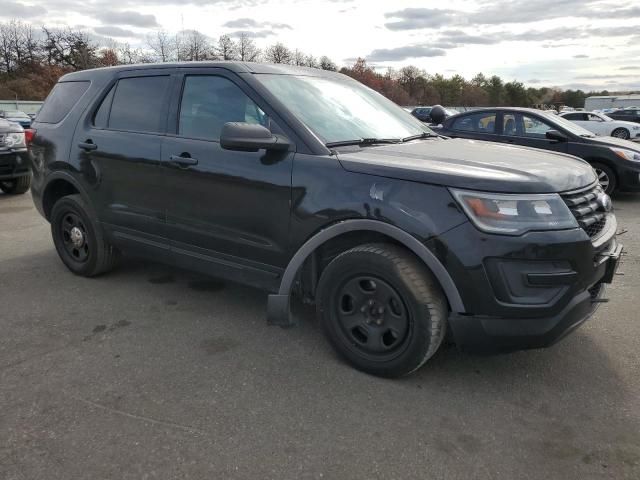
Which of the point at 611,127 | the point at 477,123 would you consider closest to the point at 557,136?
the point at 477,123

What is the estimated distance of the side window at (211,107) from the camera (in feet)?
11.3

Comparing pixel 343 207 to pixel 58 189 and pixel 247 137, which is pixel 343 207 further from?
pixel 58 189

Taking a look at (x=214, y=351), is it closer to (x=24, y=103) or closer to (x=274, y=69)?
(x=274, y=69)

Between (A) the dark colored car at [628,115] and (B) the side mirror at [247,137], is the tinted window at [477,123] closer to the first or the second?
(B) the side mirror at [247,137]

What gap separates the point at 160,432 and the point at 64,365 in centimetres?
102

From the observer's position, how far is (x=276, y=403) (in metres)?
2.79

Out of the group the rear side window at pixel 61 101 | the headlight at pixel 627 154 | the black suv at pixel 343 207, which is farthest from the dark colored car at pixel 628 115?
the rear side window at pixel 61 101

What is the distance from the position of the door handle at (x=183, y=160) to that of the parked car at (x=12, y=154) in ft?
20.0

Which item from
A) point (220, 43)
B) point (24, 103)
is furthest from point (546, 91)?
point (24, 103)

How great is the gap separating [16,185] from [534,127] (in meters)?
8.85

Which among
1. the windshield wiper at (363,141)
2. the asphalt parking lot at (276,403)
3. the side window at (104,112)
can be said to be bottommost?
the asphalt parking lot at (276,403)

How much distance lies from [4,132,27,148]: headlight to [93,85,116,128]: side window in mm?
5071

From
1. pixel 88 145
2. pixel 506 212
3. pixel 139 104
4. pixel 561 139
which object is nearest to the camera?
pixel 506 212

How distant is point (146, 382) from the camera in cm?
298
